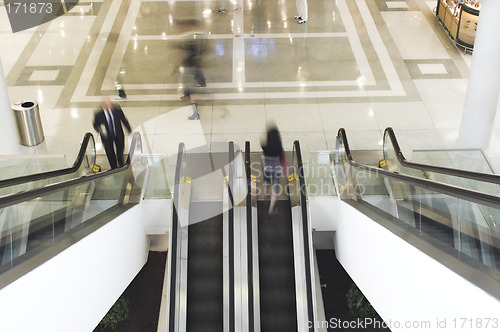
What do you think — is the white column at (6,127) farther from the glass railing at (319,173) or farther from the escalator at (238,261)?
the glass railing at (319,173)

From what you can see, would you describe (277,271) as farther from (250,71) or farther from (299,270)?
(250,71)

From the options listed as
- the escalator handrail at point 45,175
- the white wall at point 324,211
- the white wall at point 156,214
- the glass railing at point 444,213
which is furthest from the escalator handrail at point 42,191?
the glass railing at point 444,213

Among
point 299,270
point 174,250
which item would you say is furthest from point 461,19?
point 174,250

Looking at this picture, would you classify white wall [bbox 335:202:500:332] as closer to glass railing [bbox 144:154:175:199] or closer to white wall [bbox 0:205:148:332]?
glass railing [bbox 144:154:175:199]

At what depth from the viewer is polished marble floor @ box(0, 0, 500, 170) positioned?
1069 centimetres

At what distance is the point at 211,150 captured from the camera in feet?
33.0

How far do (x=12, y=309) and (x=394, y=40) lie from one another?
10884 mm

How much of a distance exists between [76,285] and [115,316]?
357 cm

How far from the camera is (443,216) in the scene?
5273 mm

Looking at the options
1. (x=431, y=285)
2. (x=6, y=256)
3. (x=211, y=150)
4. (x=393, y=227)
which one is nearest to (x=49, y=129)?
(x=211, y=150)

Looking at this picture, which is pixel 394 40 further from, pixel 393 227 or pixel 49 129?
pixel 393 227

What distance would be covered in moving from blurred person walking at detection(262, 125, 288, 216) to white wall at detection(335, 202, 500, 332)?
116 cm

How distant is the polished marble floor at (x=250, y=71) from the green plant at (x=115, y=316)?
8.66 ft

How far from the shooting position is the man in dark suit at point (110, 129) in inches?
337
